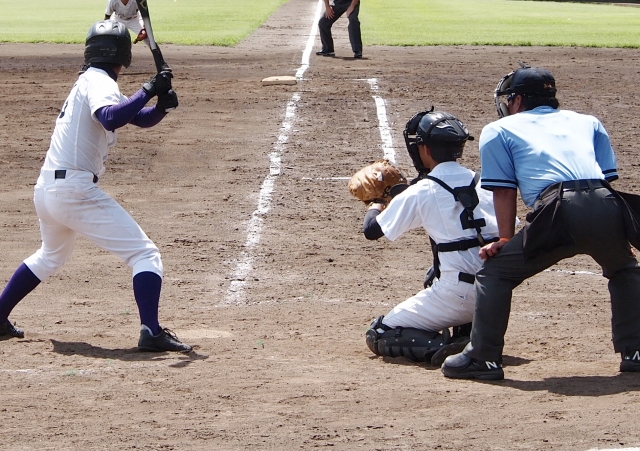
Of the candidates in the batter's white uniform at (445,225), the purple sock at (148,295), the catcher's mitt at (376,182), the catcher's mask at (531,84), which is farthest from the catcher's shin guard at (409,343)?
the catcher's mask at (531,84)

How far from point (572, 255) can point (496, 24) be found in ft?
84.5

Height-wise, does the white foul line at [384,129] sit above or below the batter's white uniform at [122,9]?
below

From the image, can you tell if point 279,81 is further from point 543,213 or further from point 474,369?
point 543,213

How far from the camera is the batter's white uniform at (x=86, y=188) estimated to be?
18.9 feet

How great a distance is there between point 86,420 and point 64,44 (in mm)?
19477

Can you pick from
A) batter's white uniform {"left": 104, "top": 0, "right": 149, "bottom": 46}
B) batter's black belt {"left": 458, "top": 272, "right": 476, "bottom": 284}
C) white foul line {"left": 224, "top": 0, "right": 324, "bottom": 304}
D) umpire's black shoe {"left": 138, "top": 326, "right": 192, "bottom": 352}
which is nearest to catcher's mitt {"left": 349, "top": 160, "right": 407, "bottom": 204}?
batter's black belt {"left": 458, "top": 272, "right": 476, "bottom": 284}

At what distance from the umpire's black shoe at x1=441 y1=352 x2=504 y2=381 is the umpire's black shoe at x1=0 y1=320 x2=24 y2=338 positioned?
275 centimetres

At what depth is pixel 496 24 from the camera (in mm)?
29719

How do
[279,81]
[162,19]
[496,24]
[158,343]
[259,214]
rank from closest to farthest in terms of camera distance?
1. [158,343]
2. [259,214]
3. [279,81]
4. [496,24]
5. [162,19]

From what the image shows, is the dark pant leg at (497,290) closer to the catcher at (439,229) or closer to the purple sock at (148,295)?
the catcher at (439,229)

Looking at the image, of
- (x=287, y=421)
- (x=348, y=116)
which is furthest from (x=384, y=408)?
(x=348, y=116)

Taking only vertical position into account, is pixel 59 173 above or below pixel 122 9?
above

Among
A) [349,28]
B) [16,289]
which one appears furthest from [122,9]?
[16,289]

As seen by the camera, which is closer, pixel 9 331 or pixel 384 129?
pixel 9 331
